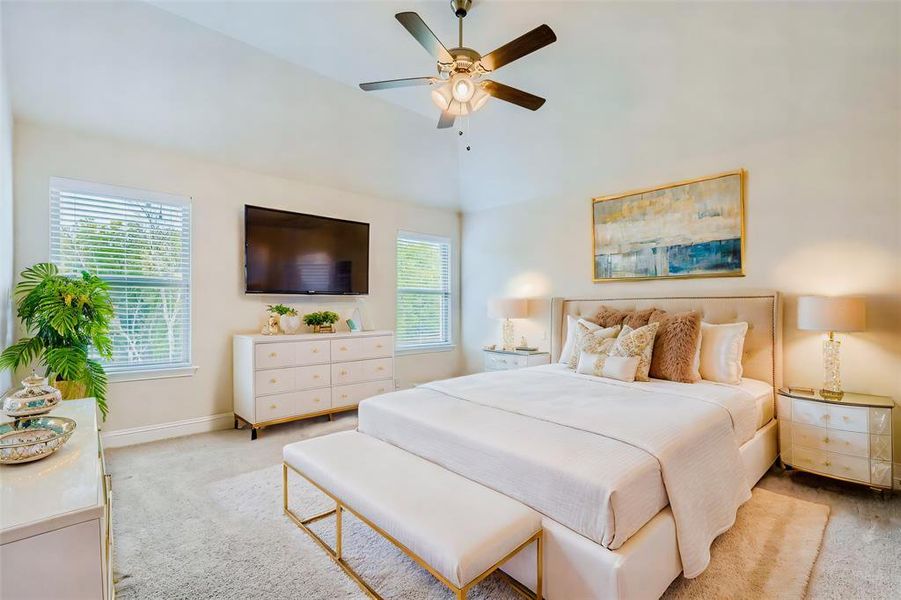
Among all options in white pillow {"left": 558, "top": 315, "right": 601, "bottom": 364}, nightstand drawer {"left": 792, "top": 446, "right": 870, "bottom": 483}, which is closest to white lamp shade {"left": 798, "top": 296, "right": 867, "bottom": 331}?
nightstand drawer {"left": 792, "top": 446, "right": 870, "bottom": 483}

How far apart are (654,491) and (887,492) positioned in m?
2.24

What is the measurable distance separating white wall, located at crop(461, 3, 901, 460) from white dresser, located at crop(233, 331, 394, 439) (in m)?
2.76

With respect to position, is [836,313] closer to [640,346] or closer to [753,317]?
[753,317]

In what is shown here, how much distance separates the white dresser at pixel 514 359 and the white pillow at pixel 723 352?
5.67ft

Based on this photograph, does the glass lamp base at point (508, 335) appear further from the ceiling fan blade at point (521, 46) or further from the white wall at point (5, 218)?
the white wall at point (5, 218)

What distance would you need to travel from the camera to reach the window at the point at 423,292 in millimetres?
5492

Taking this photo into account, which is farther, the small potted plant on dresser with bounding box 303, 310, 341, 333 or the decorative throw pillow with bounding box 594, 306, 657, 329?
the small potted plant on dresser with bounding box 303, 310, 341, 333

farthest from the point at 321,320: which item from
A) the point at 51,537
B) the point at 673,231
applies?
the point at 673,231

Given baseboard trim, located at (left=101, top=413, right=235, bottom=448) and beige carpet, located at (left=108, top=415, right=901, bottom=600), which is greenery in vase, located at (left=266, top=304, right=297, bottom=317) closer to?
baseboard trim, located at (left=101, top=413, right=235, bottom=448)

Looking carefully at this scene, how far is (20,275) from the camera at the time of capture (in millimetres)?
3006

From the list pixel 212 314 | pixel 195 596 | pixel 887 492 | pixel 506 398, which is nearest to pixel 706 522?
pixel 506 398

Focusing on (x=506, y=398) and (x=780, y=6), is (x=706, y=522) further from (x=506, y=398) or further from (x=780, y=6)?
(x=780, y=6)

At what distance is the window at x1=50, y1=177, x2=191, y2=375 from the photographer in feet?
10.8

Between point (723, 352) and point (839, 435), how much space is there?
0.80 m
